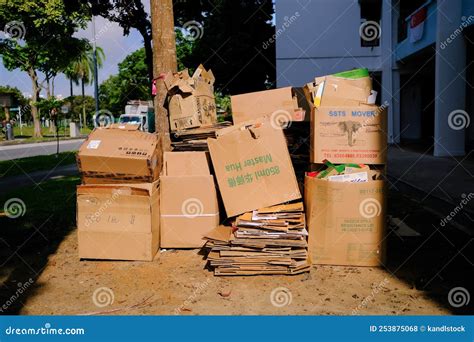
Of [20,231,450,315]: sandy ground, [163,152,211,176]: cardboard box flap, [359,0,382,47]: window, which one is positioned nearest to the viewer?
[20,231,450,315]: sandy ground

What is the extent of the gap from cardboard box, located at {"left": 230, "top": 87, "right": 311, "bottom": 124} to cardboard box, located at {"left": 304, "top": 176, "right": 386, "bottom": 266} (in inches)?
49.5

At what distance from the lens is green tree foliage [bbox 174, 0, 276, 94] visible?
758 inches

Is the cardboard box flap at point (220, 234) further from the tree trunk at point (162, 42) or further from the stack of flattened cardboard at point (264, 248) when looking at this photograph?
the tree trunk at point (162, 42)

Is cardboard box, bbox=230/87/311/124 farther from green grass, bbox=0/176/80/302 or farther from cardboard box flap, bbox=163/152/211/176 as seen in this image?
green grass, bbox=0/176/80/302

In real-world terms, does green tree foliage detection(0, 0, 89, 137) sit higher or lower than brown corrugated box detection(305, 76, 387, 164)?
higher

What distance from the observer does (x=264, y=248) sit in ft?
11.7

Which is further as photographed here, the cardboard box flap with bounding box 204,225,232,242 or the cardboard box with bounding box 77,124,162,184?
the cardboard box with bounding box 77,124,162,184

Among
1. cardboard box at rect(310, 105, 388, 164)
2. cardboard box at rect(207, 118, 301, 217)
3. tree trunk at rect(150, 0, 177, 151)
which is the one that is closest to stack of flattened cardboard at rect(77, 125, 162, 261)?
cardboard box at rect(207, 118, 301, 217)

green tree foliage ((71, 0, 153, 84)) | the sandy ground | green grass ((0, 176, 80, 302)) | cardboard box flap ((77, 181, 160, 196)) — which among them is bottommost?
the sandy ground

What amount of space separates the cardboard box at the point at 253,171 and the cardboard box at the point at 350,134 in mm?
374

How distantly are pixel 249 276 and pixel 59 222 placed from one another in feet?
10.6

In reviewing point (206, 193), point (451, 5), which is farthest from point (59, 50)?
point (206, 193)

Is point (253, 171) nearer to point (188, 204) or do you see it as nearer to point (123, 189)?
point (188, 204)

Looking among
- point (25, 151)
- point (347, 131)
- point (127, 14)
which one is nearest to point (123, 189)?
point (347, 131)
